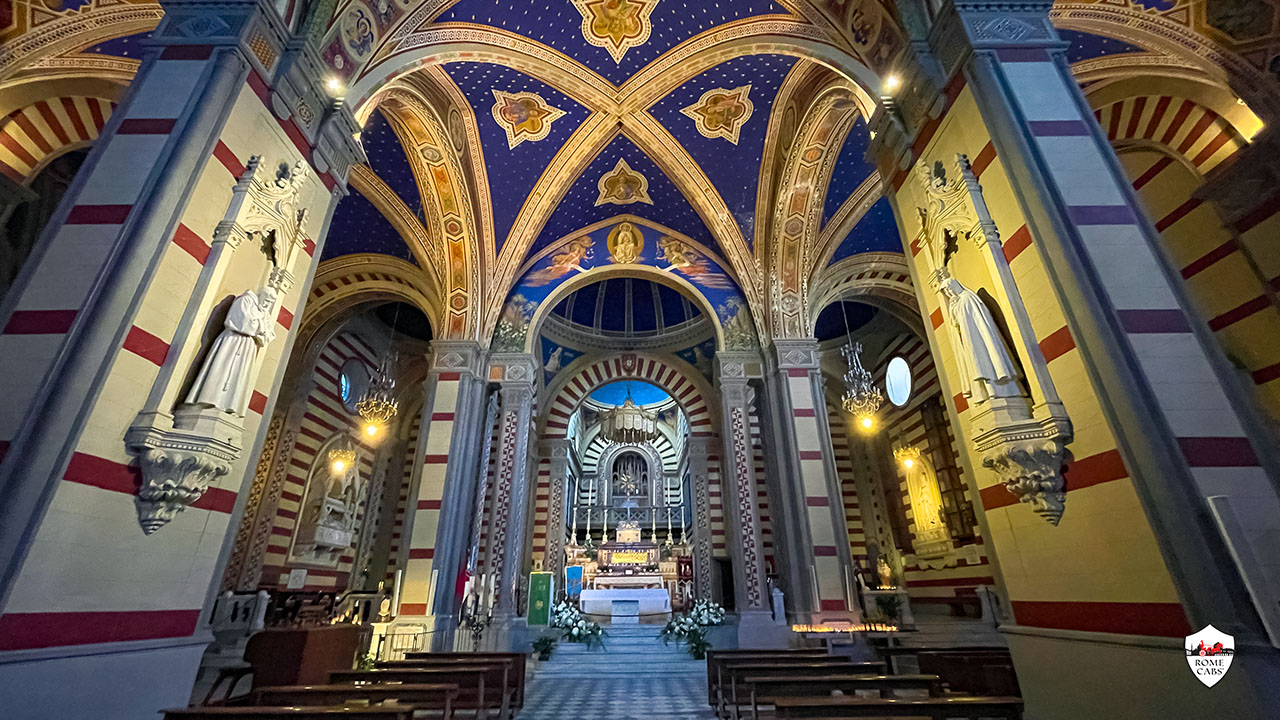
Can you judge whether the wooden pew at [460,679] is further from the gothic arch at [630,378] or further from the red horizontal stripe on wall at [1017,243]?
the gothic arch at [630,378]

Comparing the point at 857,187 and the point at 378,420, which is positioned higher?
the point at 857,187

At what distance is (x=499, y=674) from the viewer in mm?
4887

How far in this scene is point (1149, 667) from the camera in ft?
8.38

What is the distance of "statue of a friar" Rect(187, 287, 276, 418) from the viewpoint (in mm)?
3338

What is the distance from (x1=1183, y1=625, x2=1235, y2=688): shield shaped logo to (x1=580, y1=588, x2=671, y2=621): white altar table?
35.1 feet

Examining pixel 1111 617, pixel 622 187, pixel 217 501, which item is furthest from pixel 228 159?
pixel 622 187

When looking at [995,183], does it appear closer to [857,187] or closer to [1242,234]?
[1242,234]

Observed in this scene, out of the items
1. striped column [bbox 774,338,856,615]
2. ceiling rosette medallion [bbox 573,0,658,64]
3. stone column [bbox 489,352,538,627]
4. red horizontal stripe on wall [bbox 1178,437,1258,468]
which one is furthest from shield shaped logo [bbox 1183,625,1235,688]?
stone column [bbox 489,352,538,627]

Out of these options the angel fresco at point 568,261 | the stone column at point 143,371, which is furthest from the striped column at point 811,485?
the stone column at point 143,371

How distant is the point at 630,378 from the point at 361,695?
1161 cm

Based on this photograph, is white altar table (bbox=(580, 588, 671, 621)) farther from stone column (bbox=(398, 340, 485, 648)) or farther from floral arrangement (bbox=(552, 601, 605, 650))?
stone column (bbox=(398, 340, 485, 648))

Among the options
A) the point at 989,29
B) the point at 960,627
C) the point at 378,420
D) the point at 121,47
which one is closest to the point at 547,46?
the point at 121,47

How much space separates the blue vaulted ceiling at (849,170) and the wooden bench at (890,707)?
7.81m

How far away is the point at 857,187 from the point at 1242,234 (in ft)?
16.0
